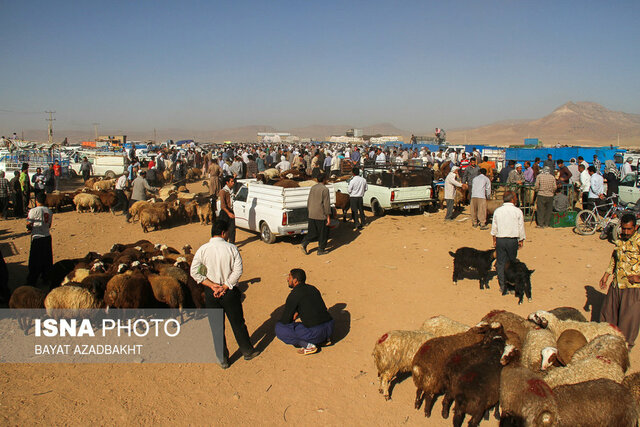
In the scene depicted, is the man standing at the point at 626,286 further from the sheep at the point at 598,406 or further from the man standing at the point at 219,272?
the man standing at the point at 219,272

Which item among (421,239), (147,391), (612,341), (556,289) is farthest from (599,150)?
(147,391)

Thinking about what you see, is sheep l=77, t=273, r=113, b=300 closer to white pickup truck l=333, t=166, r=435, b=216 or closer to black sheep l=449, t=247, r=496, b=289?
black sheep l=449, t=247, r=496, b=289

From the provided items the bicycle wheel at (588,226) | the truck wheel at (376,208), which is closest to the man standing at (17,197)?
the truck wheel at (376,208)

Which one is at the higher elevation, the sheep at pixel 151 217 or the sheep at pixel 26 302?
the sheep at pixel 151 217

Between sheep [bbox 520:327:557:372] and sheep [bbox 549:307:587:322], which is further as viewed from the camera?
sheep [bbox 549:307:587:322]

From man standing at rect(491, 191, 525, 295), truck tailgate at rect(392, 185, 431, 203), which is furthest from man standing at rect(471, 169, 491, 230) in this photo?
man standing at rect(491, 191, 525, 295)

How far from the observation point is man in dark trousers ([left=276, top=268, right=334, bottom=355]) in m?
5.83

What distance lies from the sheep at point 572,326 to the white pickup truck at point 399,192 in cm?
925

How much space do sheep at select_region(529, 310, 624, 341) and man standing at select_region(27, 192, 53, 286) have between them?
854cm

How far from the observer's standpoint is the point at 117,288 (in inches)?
263

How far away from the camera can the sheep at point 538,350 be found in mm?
4477

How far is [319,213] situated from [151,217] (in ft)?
21.5

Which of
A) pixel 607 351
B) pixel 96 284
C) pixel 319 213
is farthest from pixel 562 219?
pixel 96 284

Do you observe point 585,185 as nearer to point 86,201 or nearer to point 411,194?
point 411,194
